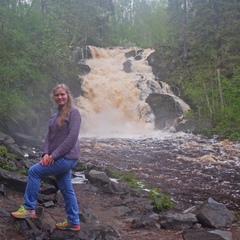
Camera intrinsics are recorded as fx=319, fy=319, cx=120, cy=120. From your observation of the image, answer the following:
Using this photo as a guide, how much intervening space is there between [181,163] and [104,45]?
3139 cm

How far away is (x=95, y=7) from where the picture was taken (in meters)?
42.5

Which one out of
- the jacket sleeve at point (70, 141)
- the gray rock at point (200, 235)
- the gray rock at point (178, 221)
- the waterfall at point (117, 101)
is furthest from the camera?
the waterfall at point (117, 101)

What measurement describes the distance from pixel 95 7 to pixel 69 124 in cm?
4112

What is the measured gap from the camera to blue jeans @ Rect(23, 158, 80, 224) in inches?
169

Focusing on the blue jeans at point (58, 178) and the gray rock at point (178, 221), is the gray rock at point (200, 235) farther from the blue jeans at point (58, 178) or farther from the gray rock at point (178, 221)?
the blue jeans at point (58, 178)

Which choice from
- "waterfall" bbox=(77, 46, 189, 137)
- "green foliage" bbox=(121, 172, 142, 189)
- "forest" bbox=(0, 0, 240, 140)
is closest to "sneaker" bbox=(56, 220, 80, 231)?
"green foliage" bbox=(121, 172, 142, 189)

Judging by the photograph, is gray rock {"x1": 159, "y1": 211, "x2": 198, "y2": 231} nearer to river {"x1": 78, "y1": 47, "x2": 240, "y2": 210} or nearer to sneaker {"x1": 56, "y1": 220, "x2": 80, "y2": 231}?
sneaker {"x1": 56, "y1": 220, "x2": 80, "y2": 231}

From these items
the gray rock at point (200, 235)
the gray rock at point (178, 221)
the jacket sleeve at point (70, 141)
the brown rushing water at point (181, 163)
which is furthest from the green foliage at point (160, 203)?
the jacket sleeve at point (70, 141)

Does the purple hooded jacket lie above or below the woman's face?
below

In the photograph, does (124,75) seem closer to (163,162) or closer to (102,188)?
(163,162)

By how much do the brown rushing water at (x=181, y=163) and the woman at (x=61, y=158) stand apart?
12.1 ft

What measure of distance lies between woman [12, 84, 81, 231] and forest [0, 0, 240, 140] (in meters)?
11.7

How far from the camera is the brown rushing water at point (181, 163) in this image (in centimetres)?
866

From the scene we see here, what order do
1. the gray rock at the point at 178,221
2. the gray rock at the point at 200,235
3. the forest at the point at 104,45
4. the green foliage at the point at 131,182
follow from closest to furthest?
the gray rock at the point at 200,235 < the gray rock at the point at 178,221 < the green foliage at the point at 131,182 < the forest at the point at 104,45
